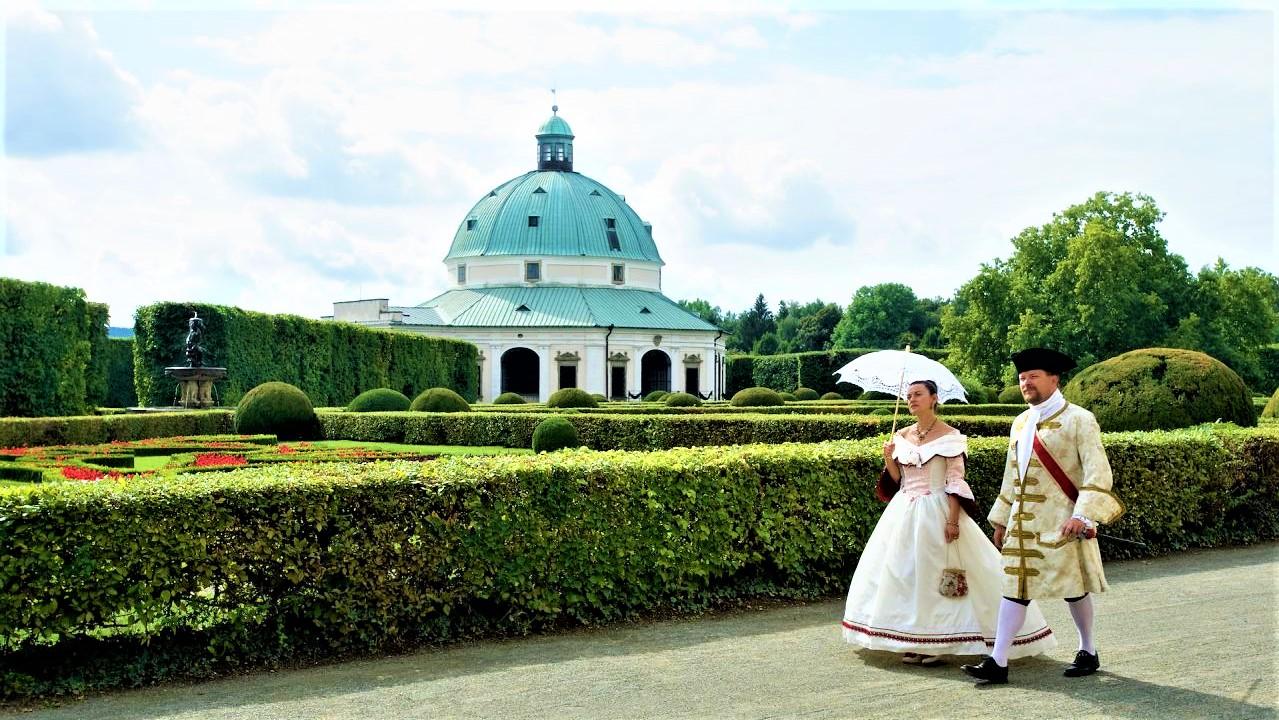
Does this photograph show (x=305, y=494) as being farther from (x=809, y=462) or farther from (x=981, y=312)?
(x=981, y=312)

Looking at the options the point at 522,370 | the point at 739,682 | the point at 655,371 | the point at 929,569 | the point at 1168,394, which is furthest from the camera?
the point at 655,371

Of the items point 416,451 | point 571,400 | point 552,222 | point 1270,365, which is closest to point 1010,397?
point 571,400

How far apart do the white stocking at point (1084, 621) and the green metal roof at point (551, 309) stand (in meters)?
60.4

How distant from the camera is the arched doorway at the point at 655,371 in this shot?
68438 mm

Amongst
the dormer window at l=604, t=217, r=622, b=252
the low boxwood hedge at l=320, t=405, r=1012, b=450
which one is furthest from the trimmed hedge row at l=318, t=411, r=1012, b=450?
the dormer window at l=604, t=217, r=622, b=252

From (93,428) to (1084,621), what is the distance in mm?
18541

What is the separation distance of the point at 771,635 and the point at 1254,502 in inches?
262

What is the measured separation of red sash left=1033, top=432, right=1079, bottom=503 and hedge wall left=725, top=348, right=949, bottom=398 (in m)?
59.9

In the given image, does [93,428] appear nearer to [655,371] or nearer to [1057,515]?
[1057,515]

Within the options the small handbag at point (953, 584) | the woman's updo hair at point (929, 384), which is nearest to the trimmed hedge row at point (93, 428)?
the woman's updo hair at point (929, 384)

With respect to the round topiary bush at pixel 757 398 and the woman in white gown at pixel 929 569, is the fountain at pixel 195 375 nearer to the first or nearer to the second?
the round topiary bush at pixel 757 398

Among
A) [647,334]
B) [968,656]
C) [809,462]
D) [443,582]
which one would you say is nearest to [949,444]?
[968,656]

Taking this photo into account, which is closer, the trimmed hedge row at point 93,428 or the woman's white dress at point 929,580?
the woman's white dress at point 929,580

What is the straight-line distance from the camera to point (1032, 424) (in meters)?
6.18
